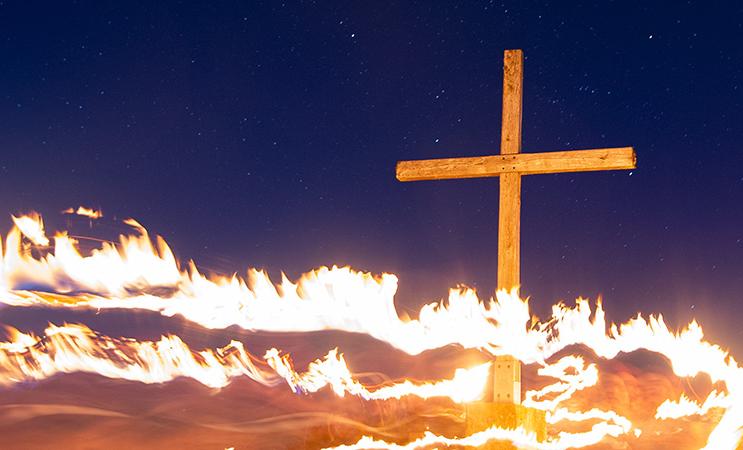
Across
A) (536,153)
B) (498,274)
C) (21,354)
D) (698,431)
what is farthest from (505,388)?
(21,354)

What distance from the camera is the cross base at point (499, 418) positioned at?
969cm

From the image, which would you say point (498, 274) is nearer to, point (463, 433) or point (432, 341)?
point (432, 341)

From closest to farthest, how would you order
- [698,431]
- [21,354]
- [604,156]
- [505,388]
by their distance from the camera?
[505,388] → [604,156] → [21,354] → [698,431]

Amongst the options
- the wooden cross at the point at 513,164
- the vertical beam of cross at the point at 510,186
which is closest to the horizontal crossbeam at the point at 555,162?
the wooden cross at the point at 513,164

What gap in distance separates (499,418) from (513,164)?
9.03 ft

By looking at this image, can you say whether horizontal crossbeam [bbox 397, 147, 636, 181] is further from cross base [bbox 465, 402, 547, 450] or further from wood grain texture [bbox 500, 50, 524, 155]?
cross base [bbox 465, 402, 547, 450]

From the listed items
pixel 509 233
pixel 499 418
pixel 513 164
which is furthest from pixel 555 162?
pixel 499 418

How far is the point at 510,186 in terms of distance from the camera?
10.7m

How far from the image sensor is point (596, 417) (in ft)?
36.9

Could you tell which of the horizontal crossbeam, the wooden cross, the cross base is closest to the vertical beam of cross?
the wooden cross

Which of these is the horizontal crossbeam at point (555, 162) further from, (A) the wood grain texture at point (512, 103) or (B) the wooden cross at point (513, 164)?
(A) the wood grain texture at point (512, 103)

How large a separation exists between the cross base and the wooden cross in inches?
49.1

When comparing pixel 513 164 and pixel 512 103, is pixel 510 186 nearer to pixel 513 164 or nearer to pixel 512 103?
pixel 513 164

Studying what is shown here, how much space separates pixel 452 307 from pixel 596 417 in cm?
249
